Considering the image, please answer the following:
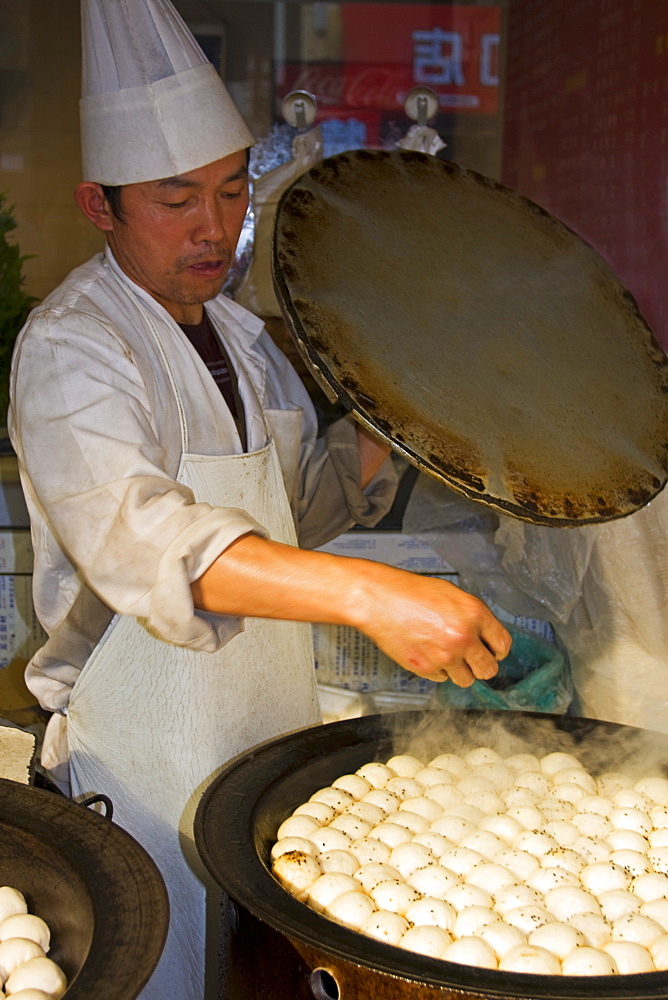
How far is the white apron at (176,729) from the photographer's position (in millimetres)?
1826

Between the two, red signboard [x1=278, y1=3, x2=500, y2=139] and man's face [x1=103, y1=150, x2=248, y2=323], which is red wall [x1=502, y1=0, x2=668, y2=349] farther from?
man's face [x1=103, y1=150, x2=248, y2=323]

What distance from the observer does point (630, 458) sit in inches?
66.8

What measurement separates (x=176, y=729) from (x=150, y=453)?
57 cm

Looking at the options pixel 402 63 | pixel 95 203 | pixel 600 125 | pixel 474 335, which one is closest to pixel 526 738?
pixel 474 335

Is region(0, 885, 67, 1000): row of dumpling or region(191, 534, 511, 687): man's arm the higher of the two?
region(191, 534, 511, 687): man's arm

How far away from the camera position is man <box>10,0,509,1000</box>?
1.54 meters

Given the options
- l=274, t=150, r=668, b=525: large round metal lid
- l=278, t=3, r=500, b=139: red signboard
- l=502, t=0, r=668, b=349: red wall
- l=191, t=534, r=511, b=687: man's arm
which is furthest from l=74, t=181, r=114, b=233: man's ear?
l=278, t=3, r=500, b=139: red signboard

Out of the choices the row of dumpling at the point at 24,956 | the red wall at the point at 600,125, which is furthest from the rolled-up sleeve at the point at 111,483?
the red wall at the point at 600,125

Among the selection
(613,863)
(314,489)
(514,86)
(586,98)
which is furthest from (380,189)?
(514,86)

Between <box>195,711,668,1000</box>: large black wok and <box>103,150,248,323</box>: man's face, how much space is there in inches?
34.1

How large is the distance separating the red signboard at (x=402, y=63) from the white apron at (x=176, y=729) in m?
2.72

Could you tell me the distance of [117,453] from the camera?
151cm

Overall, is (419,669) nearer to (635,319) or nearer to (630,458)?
Result: (630,458)

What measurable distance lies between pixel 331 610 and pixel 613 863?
662 mm
